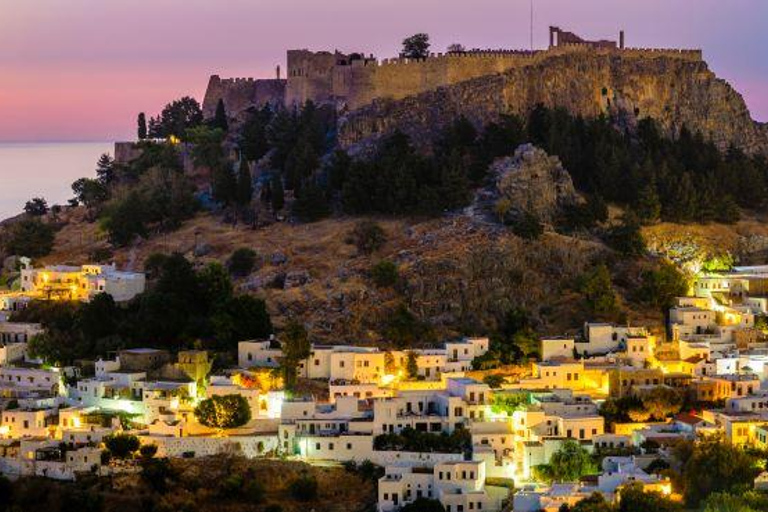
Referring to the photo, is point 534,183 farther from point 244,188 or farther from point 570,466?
point 570,466

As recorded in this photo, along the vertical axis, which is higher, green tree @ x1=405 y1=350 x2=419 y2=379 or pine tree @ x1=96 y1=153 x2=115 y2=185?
pine tree @ x1=96 y1=153 x2=115 y2=185

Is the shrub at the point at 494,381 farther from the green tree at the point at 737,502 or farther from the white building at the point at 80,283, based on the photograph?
the white building at the point at 80,283

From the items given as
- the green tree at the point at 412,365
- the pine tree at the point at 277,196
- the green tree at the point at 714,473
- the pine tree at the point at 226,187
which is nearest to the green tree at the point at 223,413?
the green tree at the point at 412,365

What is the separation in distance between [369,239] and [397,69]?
7.21 metres

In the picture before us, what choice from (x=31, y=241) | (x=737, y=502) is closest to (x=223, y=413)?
(x=737, y=502)

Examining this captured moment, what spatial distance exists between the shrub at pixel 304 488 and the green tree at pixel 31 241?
19.0 metres

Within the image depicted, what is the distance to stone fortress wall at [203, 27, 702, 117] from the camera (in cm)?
5191

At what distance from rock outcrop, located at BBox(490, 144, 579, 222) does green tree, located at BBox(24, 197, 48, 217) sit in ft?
56.8

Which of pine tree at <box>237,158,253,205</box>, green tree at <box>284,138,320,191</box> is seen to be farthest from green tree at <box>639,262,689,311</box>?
pine tree at <box>237,158,253,205</box>

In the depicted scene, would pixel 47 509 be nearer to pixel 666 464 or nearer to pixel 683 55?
pixel 666 464

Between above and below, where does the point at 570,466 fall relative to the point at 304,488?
above

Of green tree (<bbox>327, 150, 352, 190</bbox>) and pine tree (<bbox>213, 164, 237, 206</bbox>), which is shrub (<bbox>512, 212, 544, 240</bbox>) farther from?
pine tree (<bbox>213, 164, 237, 206</bbox>)

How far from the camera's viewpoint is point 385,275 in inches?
1763

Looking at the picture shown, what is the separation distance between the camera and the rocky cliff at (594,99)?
51375 mm
